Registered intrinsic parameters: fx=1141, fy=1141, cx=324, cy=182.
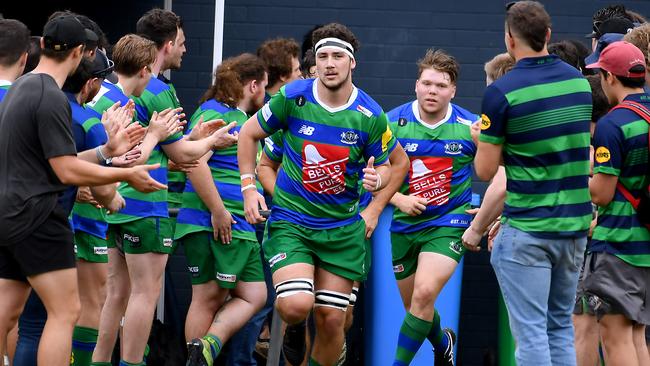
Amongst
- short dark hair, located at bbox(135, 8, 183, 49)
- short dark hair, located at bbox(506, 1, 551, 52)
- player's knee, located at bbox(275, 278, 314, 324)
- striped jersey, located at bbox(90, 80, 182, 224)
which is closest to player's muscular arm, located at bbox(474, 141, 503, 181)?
short dark hair, located at bbox(506, 1, 551, 52)

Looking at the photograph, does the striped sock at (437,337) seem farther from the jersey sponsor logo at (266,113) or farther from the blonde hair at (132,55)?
the blonde hair at (132,55)

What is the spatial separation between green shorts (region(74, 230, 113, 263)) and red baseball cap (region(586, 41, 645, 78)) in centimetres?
322

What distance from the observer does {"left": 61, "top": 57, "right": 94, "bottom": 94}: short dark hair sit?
6598mm

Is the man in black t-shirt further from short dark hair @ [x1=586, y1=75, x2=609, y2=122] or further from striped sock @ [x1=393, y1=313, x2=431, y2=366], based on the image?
short dark hair @ [x1=586, y1=75, x2=609, y2=122]

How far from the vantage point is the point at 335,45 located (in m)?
7.14

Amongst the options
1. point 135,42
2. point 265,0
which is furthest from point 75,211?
point 265,0

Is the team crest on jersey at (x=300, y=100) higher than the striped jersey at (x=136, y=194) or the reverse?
higher

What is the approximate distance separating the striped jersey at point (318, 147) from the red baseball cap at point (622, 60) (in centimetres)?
146

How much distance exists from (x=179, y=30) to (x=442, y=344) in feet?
9.82

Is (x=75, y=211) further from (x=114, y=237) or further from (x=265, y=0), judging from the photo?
(x=265, y=0)

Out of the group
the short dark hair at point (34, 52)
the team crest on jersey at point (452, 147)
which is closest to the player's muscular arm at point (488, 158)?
the team crest on jersey at point (452, 147)

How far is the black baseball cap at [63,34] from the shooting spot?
19.6 ft

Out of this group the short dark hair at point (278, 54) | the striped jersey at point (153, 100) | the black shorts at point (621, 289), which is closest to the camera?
the black shorts at point (621, 289)

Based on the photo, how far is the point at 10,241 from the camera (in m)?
5.88
